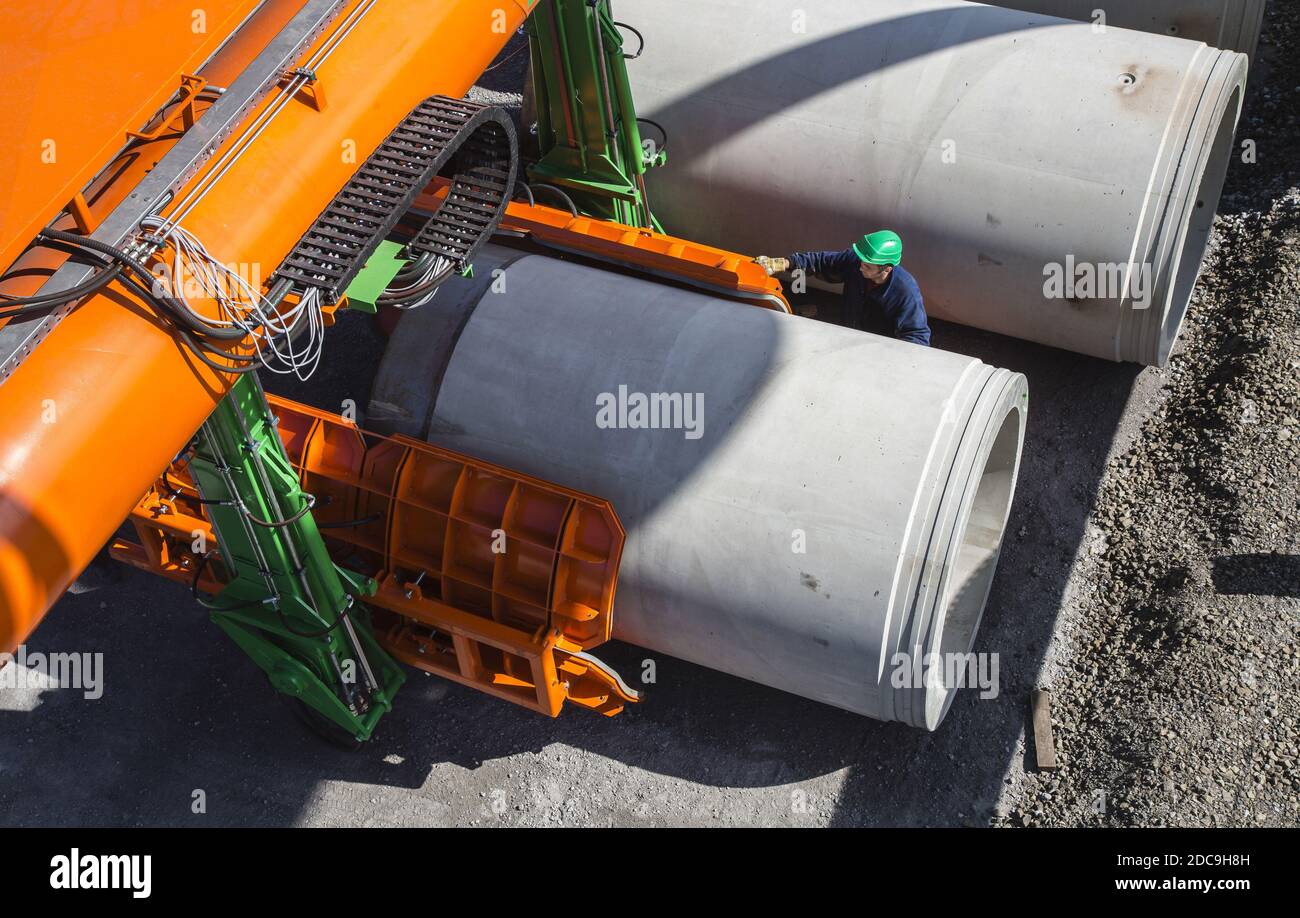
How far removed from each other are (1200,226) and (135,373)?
7.56 metres

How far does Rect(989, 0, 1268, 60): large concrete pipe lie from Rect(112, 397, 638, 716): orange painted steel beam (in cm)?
598

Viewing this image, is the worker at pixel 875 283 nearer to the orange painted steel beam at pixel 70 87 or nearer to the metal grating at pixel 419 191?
the metal grating at pixel 419 191

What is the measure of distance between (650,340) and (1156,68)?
12.8 ft

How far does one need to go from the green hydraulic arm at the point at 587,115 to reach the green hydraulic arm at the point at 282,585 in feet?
10.0

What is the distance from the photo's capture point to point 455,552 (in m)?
6.41

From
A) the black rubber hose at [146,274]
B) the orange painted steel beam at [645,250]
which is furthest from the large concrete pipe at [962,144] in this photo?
the black rubber hose at [146,274]

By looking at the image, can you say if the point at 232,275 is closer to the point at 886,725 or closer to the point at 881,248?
the point at 881,248

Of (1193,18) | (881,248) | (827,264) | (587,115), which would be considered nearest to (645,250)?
(587,115)

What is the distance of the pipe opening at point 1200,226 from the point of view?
8.24 metres

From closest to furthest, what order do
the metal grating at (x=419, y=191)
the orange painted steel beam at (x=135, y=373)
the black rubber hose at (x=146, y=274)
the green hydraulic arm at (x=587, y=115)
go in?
the orange painted steel beam at (x=135, y=373) → the black rubber hose at (x=146, y=274) → the metal grating at (x=419, y=191) → the green hydraulic arm at (x=587, y=115)

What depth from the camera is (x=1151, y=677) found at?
6.89 metres

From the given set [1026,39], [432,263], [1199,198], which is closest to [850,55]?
[1026,39]

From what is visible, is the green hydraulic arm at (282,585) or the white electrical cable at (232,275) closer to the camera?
the white electrical cable at (232,275)

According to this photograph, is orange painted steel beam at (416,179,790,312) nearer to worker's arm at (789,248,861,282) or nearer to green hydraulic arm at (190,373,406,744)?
worker's arm at (789,248,861,282)
